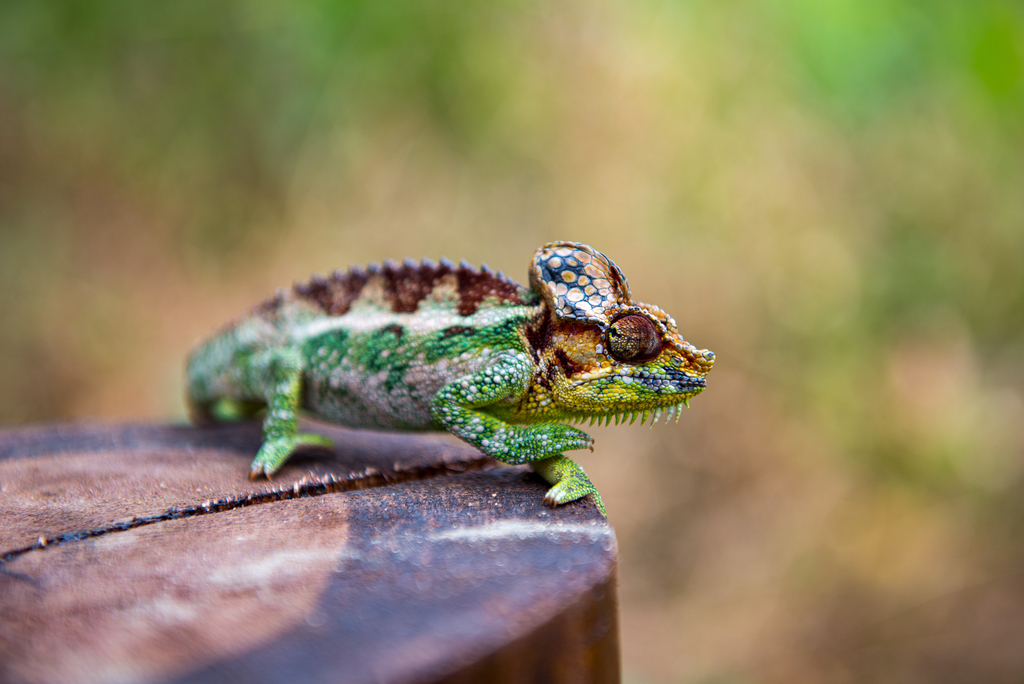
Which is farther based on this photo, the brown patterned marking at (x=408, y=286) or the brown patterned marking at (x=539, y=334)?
the brown patterned marking at (x=408, y=286)

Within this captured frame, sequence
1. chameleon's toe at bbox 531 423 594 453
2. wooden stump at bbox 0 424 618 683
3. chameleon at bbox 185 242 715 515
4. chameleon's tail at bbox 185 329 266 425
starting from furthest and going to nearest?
chameleon's tail at bbox 185 329 266 425 → chameleon at bbox 185 242 715 515 → chameleon's toe at bbox 531 423 594 453 → wooden stump at bbox 0 424 618 683

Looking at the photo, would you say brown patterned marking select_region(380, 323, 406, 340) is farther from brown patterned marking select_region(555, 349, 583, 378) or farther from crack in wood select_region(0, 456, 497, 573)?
brown patterned marking select_region(555, 349, 583, 378)

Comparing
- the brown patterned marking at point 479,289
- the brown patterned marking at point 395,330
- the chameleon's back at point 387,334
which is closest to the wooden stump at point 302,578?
the chameleon's back at point 387,334

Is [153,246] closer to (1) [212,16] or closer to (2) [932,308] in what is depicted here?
(1) [212,16]

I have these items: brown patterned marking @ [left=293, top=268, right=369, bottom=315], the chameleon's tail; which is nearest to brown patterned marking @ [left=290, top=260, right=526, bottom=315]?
brown patterned marking @ [left=293, top=268, right=369, bottom=315]

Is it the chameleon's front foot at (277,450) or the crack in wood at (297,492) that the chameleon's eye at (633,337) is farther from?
the chameleon's front foot at (277,450)

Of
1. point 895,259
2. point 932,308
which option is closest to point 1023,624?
point 932,308

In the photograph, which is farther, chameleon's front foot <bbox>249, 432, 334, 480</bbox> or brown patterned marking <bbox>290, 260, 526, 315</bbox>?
brown patterned marking <bbox>290, 260, 526, 315</bbox>
